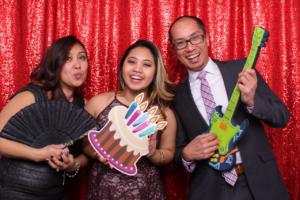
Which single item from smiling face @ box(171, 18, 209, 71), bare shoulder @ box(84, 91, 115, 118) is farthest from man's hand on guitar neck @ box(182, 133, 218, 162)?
bare shoulder @ box(84, 91, 115, 118)

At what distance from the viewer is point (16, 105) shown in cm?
145

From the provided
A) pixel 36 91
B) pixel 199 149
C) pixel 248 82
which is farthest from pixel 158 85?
pixel 36 91

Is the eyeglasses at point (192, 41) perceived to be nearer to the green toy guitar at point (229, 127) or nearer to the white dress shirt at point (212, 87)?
the white dress shirt at point (212, 87)

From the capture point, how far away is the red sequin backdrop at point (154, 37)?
2.19 m

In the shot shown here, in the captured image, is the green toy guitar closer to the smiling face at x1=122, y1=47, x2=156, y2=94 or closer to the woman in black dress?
the smiling face at x1=122, y1=47, x2=156, y2=94

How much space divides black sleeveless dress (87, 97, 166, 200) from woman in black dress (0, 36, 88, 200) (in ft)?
0.58

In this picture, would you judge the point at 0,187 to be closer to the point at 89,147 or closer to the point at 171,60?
the point at 89,147

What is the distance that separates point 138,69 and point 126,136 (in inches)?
18.5

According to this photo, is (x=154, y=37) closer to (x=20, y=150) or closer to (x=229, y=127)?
(x=229, y=127)

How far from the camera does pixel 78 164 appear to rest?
1607mm

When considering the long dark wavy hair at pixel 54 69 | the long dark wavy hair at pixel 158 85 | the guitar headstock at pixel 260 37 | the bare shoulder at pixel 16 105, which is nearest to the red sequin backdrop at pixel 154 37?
the long dark wavy hair at pixel 158 85

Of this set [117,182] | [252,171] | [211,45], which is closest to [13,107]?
[117,182]

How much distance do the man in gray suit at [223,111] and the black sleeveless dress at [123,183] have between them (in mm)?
227

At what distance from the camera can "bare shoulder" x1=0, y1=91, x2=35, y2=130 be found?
1428 millimetres
